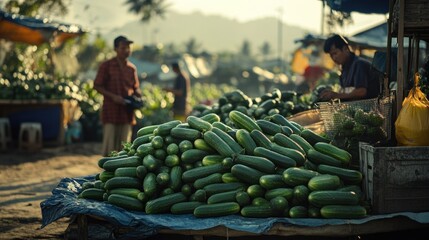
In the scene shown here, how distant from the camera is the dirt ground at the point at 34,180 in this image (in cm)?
683

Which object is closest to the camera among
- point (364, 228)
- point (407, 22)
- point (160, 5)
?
point (364, 228)

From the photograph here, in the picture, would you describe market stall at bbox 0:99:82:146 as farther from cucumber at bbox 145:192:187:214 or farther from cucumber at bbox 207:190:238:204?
cucumber at bbox 207:190:238:204

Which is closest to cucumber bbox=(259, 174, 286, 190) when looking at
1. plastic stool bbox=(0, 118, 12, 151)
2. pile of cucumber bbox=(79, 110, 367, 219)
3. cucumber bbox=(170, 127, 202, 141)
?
pile of cucumber bbox=(79, 110, 367, 219)

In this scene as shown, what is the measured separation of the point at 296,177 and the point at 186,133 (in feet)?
4.08

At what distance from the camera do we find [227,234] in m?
4.88

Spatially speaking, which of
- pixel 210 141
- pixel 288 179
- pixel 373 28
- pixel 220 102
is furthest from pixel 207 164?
pixel 373 28

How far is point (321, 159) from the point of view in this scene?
18.1 ft

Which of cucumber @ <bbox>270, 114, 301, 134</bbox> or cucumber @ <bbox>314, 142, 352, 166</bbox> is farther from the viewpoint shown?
cucumber @ <bbox>270, 114, 301, 134</bbox>

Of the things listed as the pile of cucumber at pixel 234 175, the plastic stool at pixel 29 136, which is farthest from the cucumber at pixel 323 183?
the plastic stool at pixel 29 136

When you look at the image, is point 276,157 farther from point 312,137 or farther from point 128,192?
point 128,192

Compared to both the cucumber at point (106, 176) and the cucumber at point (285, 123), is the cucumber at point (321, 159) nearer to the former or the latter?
the cucumber at point (285, 123)

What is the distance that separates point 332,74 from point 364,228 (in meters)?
10.4

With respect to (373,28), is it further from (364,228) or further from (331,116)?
(364,228)

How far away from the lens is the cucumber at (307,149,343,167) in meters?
5.52
